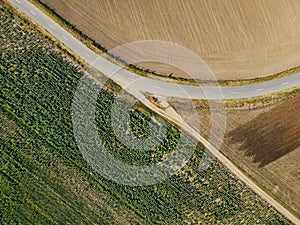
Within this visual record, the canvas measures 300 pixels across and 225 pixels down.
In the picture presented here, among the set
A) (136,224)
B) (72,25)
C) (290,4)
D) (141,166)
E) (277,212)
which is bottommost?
(277,212)

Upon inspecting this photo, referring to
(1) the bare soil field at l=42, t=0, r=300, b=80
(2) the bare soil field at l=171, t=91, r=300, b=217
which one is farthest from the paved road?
(1) the bare soil field at l=42, t=0, r=300, b=80

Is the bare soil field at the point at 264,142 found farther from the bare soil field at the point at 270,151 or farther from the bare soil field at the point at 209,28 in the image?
the bare soil field at the point at 209,28

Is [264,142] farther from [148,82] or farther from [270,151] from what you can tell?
[148,82]

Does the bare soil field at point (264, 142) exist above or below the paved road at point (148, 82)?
below

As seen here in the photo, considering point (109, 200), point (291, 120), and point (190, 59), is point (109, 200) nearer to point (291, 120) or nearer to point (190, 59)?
point (190, 59)

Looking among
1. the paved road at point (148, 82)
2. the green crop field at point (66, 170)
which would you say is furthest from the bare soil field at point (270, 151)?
the paved road at point (148, 82)

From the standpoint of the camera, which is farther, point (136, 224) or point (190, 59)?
point (190, 59)

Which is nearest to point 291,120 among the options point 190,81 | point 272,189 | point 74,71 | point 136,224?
point 272,189
